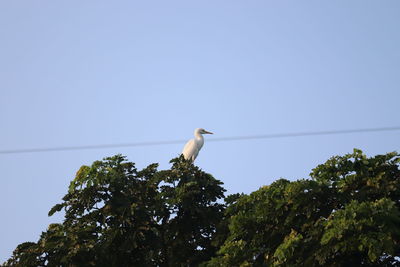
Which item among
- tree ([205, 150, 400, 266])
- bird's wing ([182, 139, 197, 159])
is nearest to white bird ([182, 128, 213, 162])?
bird's wing ([182, 139, 197, 159])

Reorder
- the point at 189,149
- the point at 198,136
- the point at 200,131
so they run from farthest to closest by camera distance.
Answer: the point at 200,131 → the point at 198,136 → the point at 189,149

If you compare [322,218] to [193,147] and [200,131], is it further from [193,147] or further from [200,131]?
[200,131]

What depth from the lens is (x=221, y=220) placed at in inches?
648

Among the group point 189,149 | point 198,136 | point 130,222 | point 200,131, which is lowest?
point 130,222

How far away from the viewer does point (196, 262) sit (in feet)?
53.0

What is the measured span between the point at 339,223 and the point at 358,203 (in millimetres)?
995

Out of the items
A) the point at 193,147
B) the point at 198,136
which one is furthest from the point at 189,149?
the point at 198,136

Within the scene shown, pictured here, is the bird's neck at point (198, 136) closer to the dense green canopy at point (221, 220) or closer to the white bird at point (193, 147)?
the white bird at point (193, 147)

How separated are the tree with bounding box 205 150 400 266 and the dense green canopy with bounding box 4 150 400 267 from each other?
21mm

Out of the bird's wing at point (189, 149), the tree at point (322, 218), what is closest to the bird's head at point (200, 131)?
the bird's wing at point (189, 149)

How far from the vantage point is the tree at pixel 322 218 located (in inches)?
514

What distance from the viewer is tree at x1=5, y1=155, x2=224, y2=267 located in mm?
15867

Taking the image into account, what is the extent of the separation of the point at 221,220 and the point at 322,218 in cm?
298

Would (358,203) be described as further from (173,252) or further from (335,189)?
(173,252)
